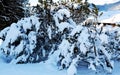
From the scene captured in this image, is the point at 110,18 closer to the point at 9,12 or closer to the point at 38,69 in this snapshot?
the point at 9,12

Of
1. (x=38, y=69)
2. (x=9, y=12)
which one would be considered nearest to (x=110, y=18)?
(x=9, y=12)

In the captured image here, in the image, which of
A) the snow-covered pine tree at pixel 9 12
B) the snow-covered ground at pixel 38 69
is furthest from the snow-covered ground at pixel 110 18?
the snow-covered pine tree at pixel 9 12

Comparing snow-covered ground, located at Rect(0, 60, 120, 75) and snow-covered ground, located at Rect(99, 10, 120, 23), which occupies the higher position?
snow-covered ground, located at Rect(99, 10, 120, 23)

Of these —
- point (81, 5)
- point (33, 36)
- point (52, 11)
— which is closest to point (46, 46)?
point (33, 36)

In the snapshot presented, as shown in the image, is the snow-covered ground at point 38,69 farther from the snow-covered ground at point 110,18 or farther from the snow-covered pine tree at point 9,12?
the snow-covered pine tree at point 9,12

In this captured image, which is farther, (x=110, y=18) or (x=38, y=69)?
(x=110, y=18)

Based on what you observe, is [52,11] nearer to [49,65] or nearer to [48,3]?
[48,3]

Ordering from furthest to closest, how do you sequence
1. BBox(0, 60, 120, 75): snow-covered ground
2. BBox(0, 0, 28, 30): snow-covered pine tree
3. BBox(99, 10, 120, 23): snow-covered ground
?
BBox(0, 0, 28, 30): snow-covered pine tree, BBox(99, 10, 120, 23): snow-covered ground, BBox(0, 60, 120, 75): snow-covered ground

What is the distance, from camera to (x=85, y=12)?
5.64m

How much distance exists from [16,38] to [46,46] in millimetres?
522

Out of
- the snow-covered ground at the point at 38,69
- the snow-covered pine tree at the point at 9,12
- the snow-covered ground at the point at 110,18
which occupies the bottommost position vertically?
the snow-covered ground at the point at 38,69

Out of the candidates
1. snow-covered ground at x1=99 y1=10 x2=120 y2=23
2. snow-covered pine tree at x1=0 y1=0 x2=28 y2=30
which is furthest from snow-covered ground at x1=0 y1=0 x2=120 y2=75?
snow-covered pine tree at x1=0 y1=0 x2=28 y2=30

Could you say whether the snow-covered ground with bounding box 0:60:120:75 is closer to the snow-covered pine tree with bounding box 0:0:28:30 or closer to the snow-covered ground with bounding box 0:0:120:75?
the snow-covered ground with bounding box 0:0:120:75

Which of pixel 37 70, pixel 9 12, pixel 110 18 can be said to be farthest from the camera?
pixel 9 12
